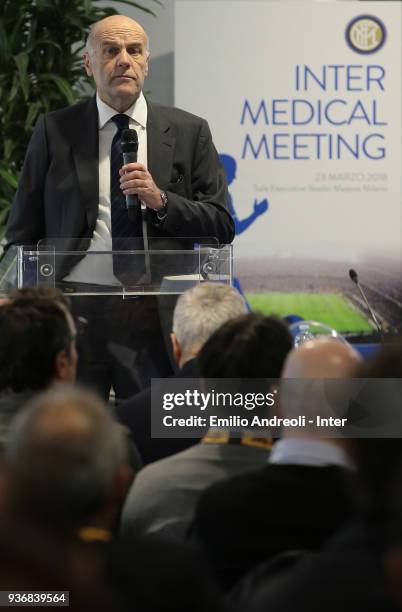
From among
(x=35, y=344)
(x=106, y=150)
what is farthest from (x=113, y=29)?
(x=35, y=344)

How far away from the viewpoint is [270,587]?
150cm

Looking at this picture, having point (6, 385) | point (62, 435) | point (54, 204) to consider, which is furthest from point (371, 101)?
point (62, 435)

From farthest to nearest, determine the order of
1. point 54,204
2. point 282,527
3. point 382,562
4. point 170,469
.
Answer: point 54,204 → point 170,469 → point 282,527 → point 382,562

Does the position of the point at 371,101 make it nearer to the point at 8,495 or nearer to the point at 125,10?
the point at 125,10

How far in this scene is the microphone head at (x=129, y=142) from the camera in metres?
3.40

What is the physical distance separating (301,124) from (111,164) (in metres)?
2.39

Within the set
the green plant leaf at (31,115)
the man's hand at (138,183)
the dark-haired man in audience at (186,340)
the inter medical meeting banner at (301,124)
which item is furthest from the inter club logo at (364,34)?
the dark-haired man in audience at (186,340)

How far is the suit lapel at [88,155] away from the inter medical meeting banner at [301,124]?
87.5 inches

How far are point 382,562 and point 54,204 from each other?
7.83 ft

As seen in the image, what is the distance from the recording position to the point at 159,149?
3.63m

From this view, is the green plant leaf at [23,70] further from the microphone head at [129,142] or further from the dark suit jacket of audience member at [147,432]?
the dark suit jacket of audience member at [147,432]

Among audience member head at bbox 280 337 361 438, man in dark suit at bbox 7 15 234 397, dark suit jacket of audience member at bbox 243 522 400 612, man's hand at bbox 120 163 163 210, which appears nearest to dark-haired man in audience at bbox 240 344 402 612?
dark suit jacket of audience member at bbox 243 522 400 612

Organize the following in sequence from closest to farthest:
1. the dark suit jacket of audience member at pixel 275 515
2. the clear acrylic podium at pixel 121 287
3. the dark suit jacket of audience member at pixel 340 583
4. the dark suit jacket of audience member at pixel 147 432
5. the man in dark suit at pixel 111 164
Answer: the dark suit jacket of audience member at pixel 340 583 → the dark suit jacket of audience member at pixel 275 515 → the dark suit jacket of audience member at pixel 147 432 → the clear acrylic podium at pixel 121 287 → the man in dark suit at pixel 111 164

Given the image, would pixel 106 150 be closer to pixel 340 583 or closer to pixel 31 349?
pixel 31 349
